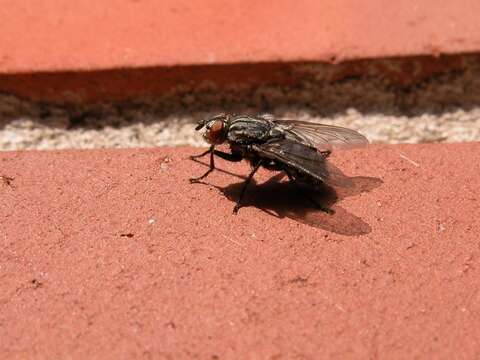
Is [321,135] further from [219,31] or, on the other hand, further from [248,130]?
[219,31]

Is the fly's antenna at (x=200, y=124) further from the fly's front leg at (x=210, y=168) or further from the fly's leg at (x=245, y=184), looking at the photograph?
the fly's leg at (x=245, y=184)

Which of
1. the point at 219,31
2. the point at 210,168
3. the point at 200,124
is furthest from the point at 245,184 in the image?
the point at 219,31

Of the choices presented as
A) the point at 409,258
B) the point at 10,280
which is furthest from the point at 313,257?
the point at 10,280

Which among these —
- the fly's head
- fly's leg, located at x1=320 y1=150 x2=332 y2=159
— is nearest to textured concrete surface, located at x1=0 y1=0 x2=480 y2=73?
the fly's head

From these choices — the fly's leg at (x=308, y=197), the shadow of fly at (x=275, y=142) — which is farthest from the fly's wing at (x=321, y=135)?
the fly's leg at (x=308, y=197)

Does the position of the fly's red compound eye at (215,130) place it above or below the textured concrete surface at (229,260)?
above

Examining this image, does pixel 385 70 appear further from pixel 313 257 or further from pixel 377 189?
pixel 313 257

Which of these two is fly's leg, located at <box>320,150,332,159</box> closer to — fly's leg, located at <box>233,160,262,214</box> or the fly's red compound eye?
fly's leg, located at <box>233,160,262,214</box>
